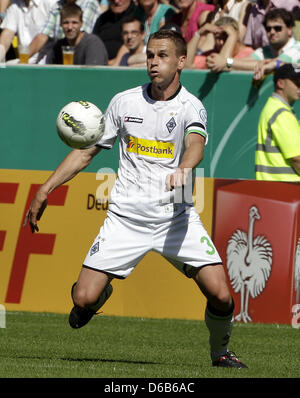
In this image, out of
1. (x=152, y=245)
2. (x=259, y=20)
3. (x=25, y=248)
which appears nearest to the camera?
(x=152, y=245)

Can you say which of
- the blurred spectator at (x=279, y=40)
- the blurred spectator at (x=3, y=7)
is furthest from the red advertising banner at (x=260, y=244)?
the blurred spectator at (x=3, y=7)

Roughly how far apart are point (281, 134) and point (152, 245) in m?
3.87

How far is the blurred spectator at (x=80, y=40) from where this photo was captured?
13.5 metres

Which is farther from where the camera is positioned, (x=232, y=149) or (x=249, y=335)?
(x=232, y=149)

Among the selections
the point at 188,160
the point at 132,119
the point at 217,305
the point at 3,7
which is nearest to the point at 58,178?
the point at 132,119

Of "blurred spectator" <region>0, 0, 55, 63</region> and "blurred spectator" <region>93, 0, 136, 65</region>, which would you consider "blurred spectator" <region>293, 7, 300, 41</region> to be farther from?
"blurred spectator" <region>0, 0, 55, 63</region>

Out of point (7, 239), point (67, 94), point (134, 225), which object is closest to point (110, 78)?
point (67, 94)

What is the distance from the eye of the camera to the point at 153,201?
7738 mm

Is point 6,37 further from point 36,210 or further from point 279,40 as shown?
point 36,210

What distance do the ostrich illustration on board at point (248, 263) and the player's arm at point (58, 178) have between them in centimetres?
360

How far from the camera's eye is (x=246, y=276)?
36.2ft

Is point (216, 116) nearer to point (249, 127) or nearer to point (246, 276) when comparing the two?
point (249, 127)

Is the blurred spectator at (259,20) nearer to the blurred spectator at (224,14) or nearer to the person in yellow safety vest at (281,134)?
the blurred spectator at (224,14)

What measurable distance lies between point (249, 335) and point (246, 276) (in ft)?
3.51
